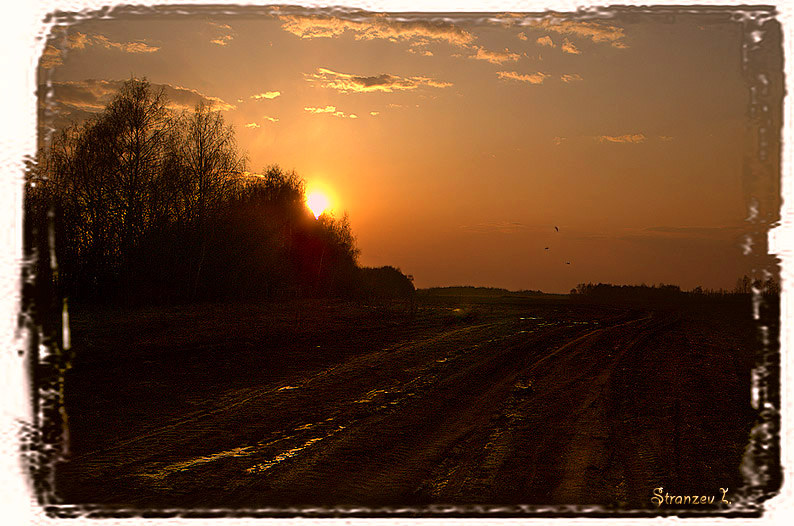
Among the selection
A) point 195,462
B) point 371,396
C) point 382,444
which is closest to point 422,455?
point 382,444

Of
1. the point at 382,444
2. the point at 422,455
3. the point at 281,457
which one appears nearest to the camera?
the point at 281,457

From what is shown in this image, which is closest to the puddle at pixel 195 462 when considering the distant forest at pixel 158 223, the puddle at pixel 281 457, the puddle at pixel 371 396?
the puddle at pixel 281 457

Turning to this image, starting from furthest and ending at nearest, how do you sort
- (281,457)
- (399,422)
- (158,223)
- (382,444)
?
1. (158,223)
2. (399,422)
3. (382,444)
4. (281,457)

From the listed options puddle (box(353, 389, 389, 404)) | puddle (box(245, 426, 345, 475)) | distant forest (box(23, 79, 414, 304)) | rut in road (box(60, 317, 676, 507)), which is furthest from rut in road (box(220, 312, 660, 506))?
distant forest (box(23, 79, 414, 304))

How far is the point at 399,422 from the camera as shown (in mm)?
8312

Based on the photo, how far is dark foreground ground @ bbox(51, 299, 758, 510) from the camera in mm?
5629

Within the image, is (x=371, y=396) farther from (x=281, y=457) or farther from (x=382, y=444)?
(x=281, y=457)

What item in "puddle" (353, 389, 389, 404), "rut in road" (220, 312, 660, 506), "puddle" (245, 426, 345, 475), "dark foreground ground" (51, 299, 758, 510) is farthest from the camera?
"puddle" (353, 389, 389, 404)

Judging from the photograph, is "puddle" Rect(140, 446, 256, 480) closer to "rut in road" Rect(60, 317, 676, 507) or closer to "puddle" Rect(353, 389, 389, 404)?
"rut in road" Rect(60, 317, 676, 507)

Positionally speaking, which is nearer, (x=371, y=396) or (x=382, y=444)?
(x=382, y=444)

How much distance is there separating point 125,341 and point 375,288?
41.8 meters

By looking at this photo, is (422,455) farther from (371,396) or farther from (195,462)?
(371,396)

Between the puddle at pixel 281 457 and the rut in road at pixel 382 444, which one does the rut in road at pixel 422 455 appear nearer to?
the rut in road at pixel 382 444

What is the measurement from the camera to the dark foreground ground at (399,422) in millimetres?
5629
